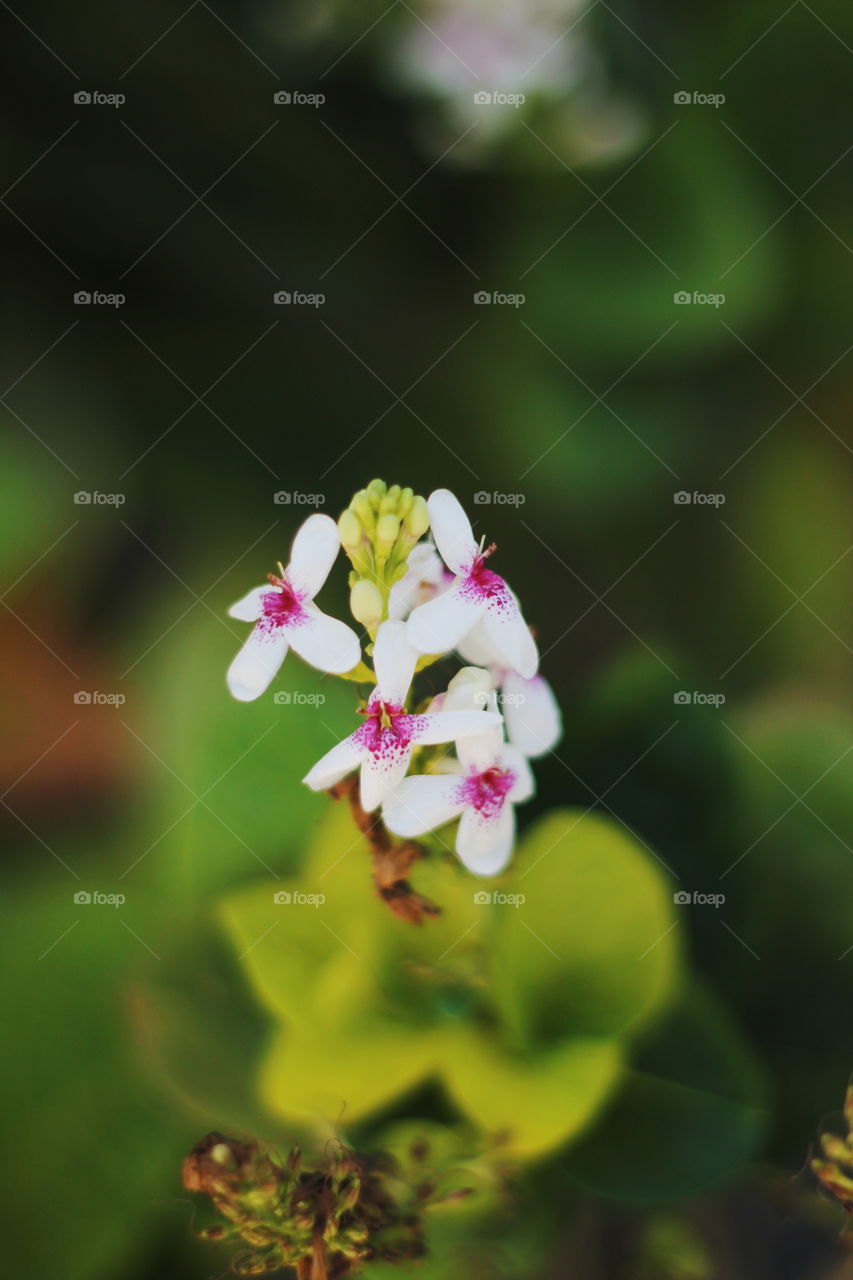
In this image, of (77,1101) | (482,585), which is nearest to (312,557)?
(482,585)

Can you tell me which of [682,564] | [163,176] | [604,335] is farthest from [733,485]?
[163,176]

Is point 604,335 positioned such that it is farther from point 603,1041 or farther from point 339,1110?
point 339,1110

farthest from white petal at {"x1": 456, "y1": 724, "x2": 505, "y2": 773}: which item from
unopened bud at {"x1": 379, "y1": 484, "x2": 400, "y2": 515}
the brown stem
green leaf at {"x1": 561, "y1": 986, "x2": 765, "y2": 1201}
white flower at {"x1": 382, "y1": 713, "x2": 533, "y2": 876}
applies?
green leaf at {"x1": 561, "y1": 986, "x2": 765, "y2": 1201}

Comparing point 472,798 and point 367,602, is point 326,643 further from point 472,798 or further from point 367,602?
point 472,798

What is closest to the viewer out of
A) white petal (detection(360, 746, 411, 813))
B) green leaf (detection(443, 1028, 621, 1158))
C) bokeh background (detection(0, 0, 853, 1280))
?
white petal (detection(360, 746, 411, 813))

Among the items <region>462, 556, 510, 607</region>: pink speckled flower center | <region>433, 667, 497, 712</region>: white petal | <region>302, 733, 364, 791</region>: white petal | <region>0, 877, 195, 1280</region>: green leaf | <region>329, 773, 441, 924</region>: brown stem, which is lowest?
<region>0, 877, 195, 1280</region>: green leaf

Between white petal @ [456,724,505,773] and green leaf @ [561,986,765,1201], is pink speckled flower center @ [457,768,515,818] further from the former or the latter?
green leaf @ [561,986,765,1201]

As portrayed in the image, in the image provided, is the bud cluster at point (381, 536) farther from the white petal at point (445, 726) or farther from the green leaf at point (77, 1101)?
the green leaf at point (77, 1101)
